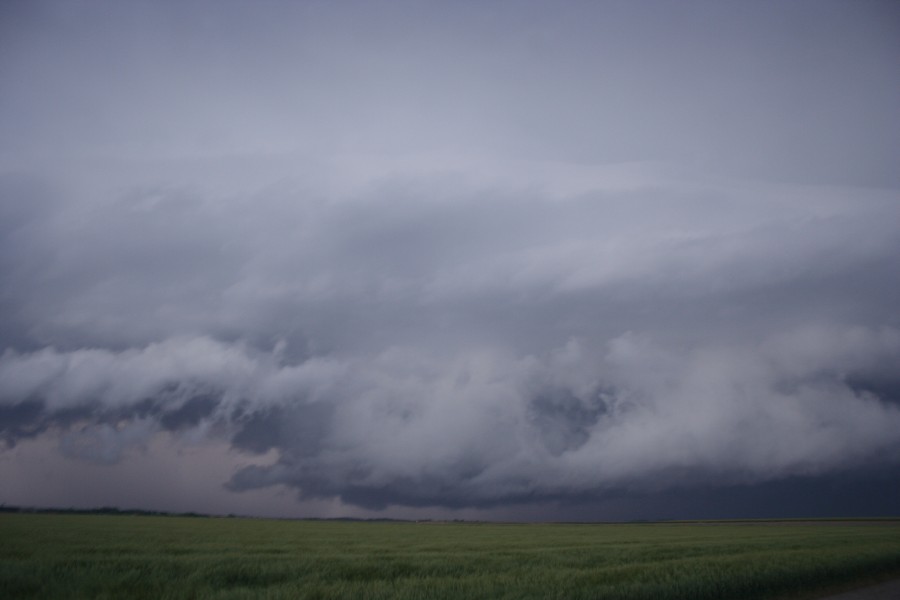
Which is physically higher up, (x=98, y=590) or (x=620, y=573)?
(x=98, y=590)

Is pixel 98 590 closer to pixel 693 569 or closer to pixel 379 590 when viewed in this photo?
pixel 379 590

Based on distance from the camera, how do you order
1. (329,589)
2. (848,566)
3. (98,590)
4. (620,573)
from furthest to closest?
(848,566) → (620,573) → (329,589) → (98,590)

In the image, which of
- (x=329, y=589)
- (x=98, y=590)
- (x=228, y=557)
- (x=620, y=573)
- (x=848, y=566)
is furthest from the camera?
(x=848, y=566)

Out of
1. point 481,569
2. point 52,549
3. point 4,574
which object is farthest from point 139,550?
point 481,569

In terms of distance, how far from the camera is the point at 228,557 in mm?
19219

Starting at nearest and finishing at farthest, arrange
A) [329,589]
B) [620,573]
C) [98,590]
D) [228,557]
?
[98,590], [329,589], [620,573], [228,557]

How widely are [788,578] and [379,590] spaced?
563 inches

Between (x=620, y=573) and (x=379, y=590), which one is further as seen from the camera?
(x=620, y=573)

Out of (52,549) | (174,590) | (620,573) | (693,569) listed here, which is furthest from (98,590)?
(693,569)

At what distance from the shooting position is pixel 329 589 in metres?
12.7

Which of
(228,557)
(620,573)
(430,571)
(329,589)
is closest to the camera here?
(329,589)

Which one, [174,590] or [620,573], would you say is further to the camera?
[620,573]

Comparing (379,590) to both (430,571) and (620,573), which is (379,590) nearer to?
(430,571)

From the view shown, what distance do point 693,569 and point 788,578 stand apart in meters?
3.23
